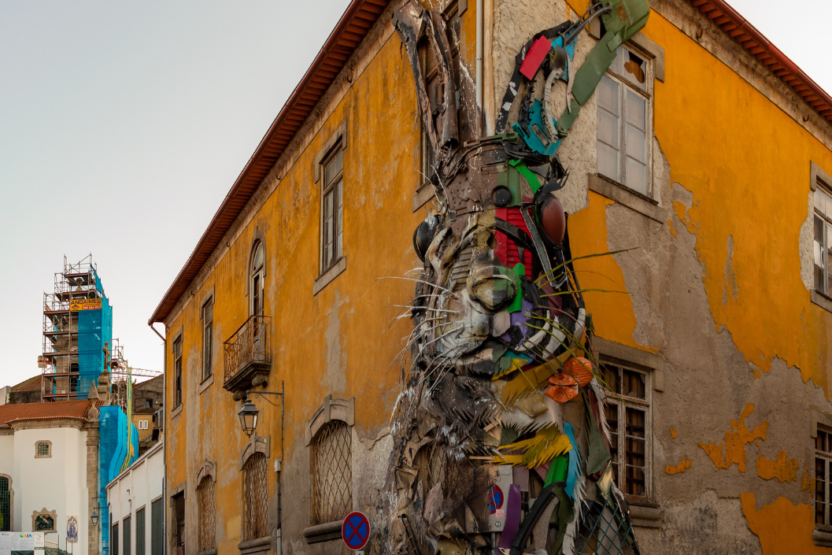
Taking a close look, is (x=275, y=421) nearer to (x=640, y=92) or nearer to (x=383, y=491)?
(x=383, y=491)

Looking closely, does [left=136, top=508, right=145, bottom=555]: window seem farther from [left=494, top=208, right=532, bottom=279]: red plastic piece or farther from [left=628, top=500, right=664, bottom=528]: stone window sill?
[left=494, top=208, right=532, bottom=279]: red plastic piece

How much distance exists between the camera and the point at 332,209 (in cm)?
1411

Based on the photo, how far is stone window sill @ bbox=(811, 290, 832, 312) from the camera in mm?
13523

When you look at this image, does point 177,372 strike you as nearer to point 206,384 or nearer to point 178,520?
point 178,520

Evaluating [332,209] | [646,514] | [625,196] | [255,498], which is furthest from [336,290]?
[646,514]

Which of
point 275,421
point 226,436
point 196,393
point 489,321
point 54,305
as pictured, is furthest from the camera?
point 54,305

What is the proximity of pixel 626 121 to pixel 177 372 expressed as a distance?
17175mm

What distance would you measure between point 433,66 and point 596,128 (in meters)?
2.02

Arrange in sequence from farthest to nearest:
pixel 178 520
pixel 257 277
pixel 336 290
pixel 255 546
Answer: pixel 178 520 → pixel 257 277 → pixel 255 546 → pixel 336 290

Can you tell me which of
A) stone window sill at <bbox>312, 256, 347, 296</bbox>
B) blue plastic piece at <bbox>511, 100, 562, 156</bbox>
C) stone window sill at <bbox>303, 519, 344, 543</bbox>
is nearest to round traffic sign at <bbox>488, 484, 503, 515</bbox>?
blue plastic piece at <bbox>511, 100, 562, 156</bbox>

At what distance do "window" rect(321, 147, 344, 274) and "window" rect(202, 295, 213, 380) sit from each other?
7.54 meters

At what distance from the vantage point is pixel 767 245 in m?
Result: 12.4

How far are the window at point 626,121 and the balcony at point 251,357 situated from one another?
7.74m

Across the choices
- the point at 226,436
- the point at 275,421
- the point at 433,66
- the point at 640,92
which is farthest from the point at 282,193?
the point at 640,92
